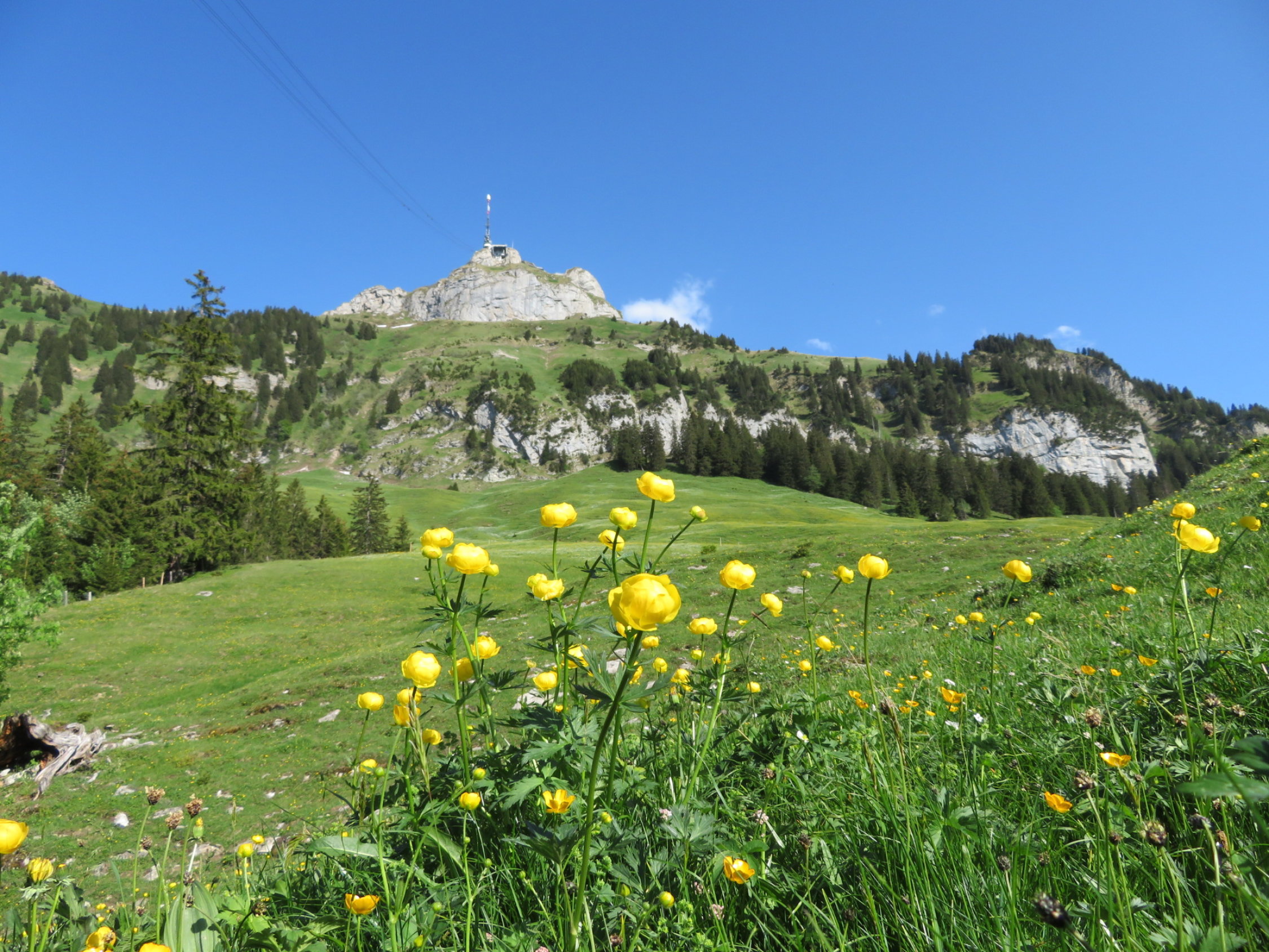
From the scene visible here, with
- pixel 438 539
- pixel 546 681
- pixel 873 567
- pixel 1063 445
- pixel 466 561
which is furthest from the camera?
pixel 1063 445

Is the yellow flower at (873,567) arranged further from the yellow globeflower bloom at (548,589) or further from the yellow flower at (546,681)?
the yellow flower at (546,681)

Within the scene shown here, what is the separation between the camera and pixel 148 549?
36.6 metres

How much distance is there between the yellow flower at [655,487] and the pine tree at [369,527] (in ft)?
232

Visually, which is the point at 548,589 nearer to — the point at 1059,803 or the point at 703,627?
the point at 703,627

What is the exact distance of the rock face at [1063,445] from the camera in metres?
152

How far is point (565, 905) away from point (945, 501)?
301 ft

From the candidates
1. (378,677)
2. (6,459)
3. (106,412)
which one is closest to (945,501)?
(378,677)

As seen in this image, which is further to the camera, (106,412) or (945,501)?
(106,412)

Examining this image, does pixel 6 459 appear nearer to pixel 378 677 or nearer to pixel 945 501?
pixel 378 677

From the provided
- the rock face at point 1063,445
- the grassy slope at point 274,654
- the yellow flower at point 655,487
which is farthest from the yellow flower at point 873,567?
the rock face at point 1063,445

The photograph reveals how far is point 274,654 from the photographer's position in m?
17.3

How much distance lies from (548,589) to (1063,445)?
20201 centimetres

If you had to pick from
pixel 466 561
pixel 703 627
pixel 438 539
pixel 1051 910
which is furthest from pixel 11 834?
pixel 1051 910

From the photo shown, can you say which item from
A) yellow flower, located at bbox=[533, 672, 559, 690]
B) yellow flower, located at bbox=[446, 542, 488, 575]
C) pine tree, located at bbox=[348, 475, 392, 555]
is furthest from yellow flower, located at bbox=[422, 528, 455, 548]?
pine tree, located at bbox=[348, 475, 392, 555]
